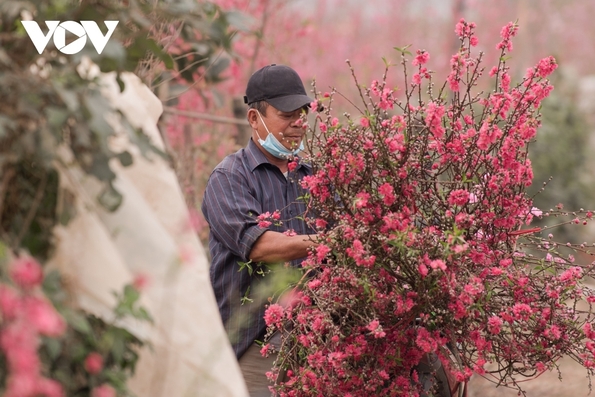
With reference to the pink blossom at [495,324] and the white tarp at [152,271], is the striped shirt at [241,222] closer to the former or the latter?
the pink blossom at [495,324]

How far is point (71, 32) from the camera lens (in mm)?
2119

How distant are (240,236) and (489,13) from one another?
21358 mm

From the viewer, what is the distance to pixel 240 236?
3646mm

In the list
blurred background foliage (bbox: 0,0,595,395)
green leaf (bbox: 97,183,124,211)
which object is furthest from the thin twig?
green leaf (bbox: 97,183,124,211)

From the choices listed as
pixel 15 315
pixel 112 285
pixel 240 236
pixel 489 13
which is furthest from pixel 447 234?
pixel 489 13

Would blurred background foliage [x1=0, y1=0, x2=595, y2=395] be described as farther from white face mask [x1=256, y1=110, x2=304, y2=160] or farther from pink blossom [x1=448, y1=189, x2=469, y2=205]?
pink blossom [x1=448, y1=189, x2=469, y2=205]

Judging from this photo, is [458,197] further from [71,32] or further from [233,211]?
[71,32]

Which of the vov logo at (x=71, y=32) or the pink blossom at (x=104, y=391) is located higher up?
the vov logo at (x=71, y=32)

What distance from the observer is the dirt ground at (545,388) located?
24.0 ft

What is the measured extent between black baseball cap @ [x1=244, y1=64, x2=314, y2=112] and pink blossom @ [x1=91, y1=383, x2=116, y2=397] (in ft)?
7.32

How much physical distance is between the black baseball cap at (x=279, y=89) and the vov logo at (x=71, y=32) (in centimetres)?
185

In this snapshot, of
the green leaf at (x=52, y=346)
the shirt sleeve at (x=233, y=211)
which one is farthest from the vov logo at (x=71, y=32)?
the shirt sleeve at (x=233, y=211)

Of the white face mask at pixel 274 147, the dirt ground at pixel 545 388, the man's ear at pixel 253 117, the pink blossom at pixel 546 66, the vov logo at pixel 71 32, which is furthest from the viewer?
the dirt ground at pixel 545 388

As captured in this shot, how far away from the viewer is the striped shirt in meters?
3.68
